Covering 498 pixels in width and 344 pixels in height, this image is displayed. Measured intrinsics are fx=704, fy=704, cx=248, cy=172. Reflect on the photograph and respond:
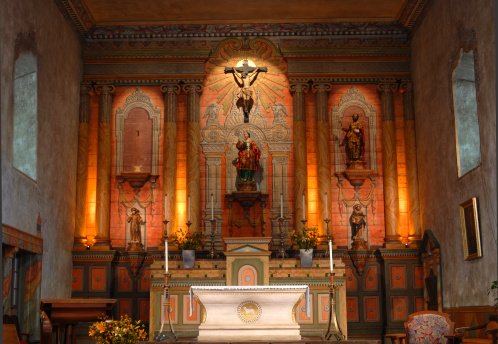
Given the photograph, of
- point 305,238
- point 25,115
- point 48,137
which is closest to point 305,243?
point 305,238

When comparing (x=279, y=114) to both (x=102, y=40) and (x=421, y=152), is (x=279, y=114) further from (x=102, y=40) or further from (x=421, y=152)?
(x=102, y=40)

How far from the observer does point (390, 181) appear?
56.6 ft

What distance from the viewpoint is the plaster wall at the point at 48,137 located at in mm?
12508

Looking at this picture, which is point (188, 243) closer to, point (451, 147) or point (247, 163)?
point (247, 163)

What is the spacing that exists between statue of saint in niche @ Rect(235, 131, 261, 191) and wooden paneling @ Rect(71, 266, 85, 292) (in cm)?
425

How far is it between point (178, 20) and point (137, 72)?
168cm

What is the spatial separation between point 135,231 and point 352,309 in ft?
18.1

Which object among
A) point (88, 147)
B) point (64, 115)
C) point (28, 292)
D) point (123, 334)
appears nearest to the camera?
point (123, 334)

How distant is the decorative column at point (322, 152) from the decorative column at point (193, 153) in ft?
9.72

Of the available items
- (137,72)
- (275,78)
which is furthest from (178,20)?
(275,78)

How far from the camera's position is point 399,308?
53.9ft

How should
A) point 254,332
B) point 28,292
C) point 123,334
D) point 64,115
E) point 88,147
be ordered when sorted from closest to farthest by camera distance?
1. point 123,334
2. point 254,332
3. point 28,292
4. point 64,115
5. point 88,147

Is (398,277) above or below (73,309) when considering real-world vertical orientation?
above

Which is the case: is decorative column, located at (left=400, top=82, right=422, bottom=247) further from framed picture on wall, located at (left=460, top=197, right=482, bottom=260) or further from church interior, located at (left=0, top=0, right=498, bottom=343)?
framed picture on wall, located at (left=460, top=197, right=482, bottom=260)
